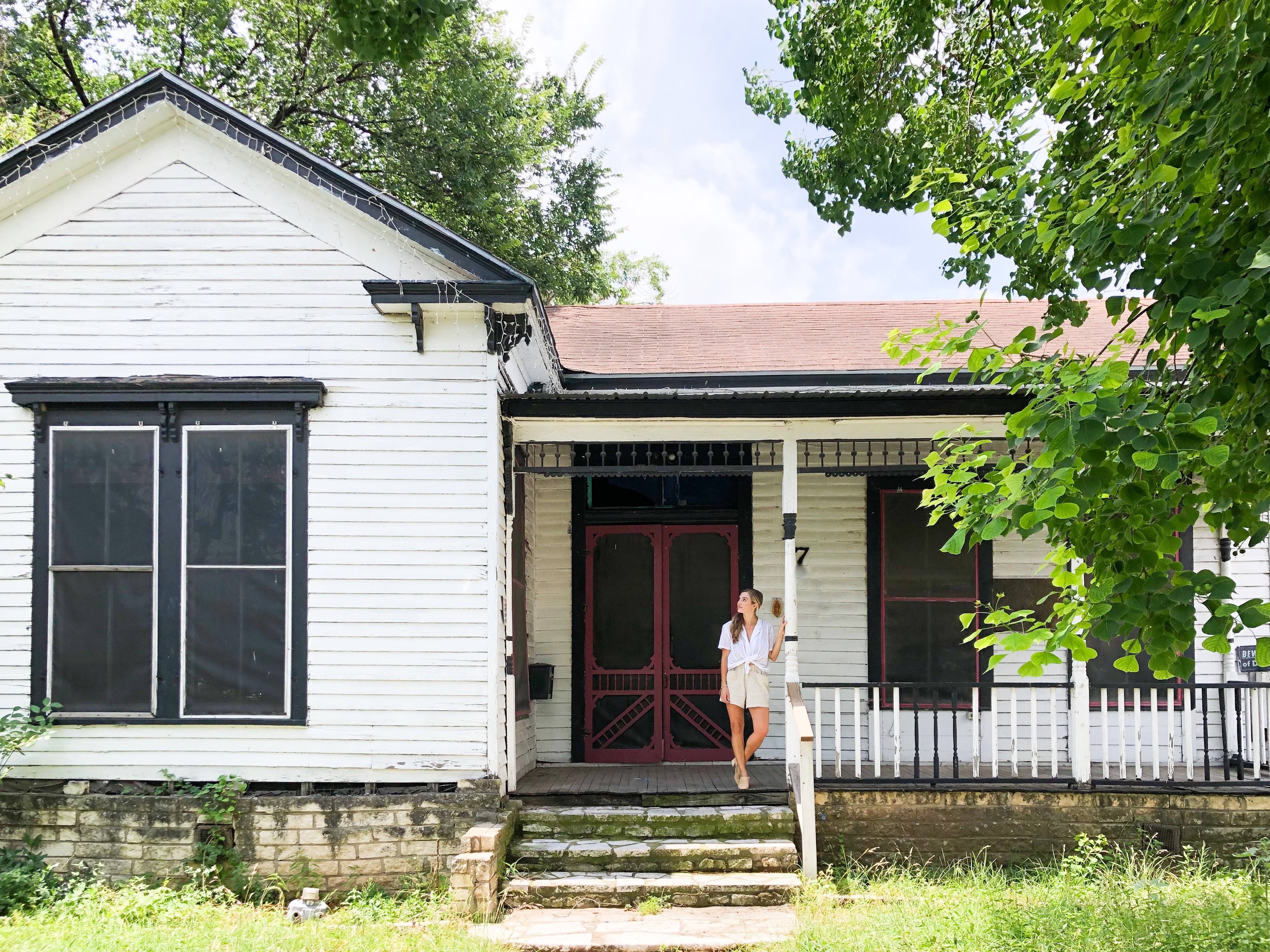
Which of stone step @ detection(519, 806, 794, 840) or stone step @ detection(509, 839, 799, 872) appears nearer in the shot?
stone step @ detection(509, 839, 799, 872)

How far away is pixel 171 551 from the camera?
24.5 feet

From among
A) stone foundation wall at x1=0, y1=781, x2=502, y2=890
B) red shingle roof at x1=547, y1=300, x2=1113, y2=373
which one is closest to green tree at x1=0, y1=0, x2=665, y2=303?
red shingle roof at x1=547, y1=300, x2=1113, y2=373

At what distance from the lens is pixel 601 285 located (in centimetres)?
2091

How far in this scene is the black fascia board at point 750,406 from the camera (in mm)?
7699

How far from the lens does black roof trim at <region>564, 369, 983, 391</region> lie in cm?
843

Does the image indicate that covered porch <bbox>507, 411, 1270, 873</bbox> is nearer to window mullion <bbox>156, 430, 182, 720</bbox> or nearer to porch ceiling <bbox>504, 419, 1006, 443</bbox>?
porch ceiling <bbox>504, 419, 1006, 443</bbox>

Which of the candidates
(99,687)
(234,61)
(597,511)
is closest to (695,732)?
(597,511)

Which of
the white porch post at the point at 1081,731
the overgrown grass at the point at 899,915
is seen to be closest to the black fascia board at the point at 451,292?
the overgrown grass at the point at 899,915

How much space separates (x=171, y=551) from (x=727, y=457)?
4486mm

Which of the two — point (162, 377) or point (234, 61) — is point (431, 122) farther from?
point (162, 377)

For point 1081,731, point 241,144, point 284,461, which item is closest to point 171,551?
point 284,461

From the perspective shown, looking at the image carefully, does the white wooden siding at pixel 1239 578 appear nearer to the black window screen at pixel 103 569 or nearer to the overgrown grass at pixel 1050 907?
the overgrown grass at pixel 1050 907

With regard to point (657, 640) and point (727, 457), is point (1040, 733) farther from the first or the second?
point (727, 457)

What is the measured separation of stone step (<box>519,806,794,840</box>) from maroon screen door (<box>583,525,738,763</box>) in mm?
2083
